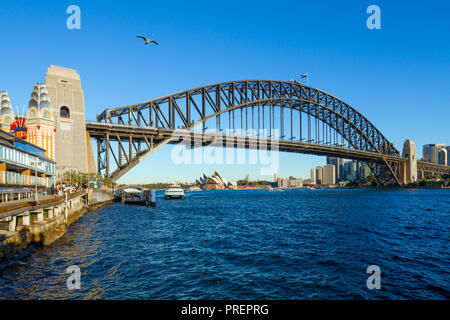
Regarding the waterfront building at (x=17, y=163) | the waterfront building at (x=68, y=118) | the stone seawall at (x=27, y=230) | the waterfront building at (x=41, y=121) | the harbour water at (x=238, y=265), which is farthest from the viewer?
the waterfront building at (x=68, y=118)

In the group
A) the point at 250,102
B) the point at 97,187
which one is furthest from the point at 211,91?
the point at 97,187

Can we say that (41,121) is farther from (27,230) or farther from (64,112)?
(27,230)

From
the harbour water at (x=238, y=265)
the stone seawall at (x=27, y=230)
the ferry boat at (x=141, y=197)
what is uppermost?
the stone seawall at (x=27, y=230)

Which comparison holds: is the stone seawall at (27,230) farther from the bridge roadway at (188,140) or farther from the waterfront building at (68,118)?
the bridge roadway at (188,140)

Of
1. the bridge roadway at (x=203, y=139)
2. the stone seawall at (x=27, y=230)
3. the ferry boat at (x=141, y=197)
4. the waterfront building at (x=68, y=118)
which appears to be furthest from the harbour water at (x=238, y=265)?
the bridge roadway at (x=203, y=139)

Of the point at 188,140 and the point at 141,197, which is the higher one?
the point at 188,140

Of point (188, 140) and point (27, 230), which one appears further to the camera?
point (188, 140)

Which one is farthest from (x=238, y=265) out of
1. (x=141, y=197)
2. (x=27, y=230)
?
(x=141, y=197)

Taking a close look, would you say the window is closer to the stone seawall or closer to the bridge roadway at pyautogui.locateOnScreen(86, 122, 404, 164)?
the bridge roadway at pyautogui.locateOnScreen(86, 122, 404, 164)

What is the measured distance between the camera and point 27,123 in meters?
50.1

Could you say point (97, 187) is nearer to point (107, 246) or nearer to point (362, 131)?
point (107, 246)

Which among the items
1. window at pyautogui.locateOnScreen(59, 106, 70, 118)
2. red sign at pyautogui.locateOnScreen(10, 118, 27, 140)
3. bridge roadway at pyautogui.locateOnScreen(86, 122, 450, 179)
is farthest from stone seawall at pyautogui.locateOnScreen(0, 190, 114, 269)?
bridge roadway at pyautogui.locateOnScreen(86, 122, 450, 179)

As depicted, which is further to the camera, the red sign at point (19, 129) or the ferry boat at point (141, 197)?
the ferry boat at point (141, 197)
